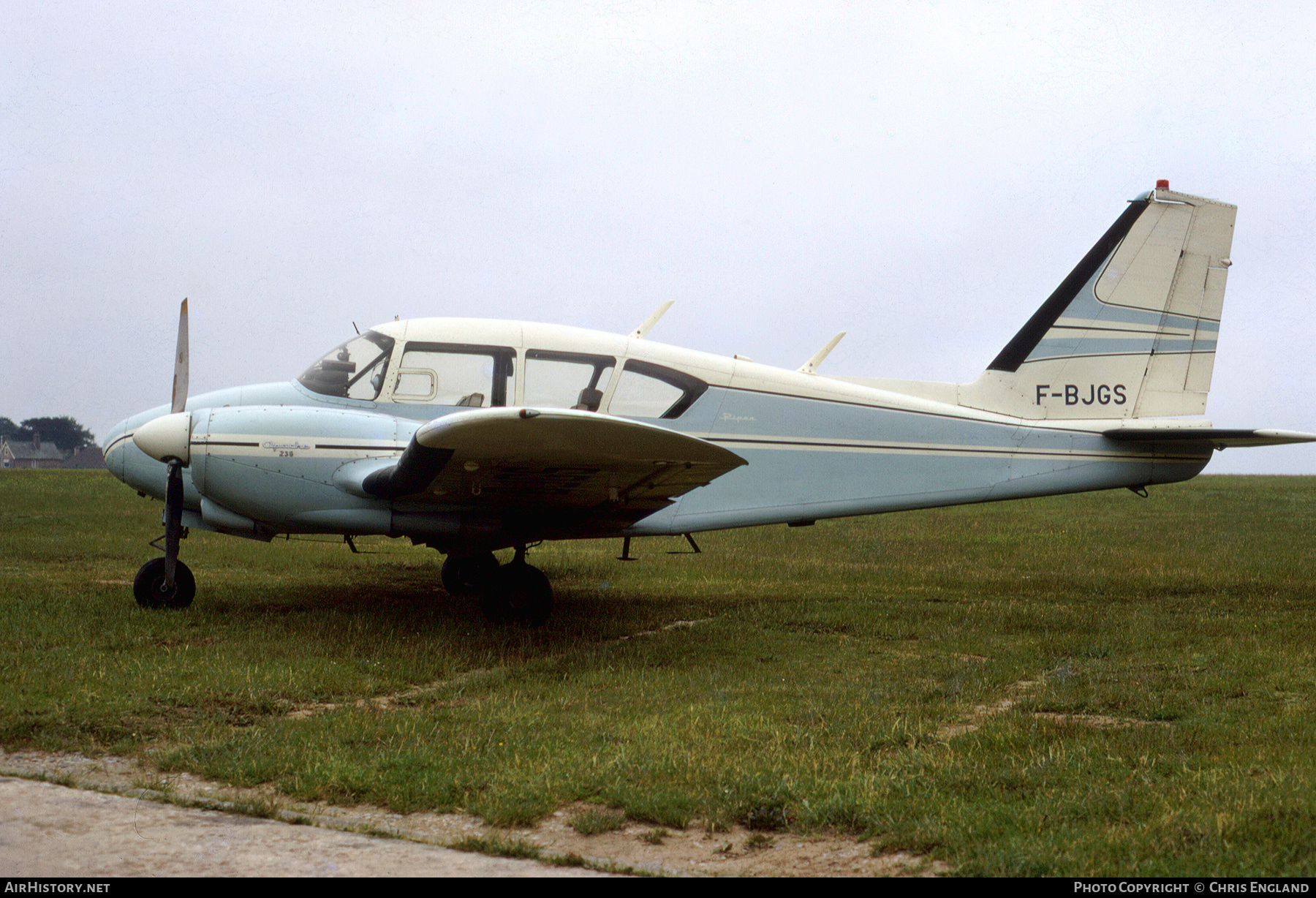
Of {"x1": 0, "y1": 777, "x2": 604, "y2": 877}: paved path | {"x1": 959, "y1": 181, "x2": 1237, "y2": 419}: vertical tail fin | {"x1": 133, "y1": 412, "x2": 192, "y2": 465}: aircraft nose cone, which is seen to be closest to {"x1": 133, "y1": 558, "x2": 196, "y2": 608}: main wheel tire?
{"x1": 133, "y1": 412, "x2": 192, "y2": 465}: aircraft nose cone

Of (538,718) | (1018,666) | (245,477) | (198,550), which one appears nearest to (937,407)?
(1018,666)

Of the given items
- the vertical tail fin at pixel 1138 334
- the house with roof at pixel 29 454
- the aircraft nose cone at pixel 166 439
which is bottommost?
the house with roof at pixel 29 454

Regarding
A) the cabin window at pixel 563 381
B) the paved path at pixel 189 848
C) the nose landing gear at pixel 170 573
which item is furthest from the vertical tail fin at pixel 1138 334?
the paved path at pixel 189 848

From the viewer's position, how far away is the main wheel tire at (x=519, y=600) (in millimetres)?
9203

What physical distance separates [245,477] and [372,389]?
139 centimetres

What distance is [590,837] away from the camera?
A: 410 cm

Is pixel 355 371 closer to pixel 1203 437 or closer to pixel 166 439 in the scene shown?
pixel 166 439

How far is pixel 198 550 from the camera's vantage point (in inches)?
579

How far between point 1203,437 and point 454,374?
776cm

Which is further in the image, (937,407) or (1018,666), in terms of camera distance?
(937,407)

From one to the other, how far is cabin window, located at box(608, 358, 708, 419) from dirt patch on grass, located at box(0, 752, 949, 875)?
18.0 ft

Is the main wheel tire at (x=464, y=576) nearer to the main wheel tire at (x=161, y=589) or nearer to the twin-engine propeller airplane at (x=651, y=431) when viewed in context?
the twin-engine propeller airplane at (x=651, y=431)

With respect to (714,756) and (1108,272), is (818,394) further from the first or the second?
(714,756)

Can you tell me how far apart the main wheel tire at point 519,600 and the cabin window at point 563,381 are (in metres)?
1.64
